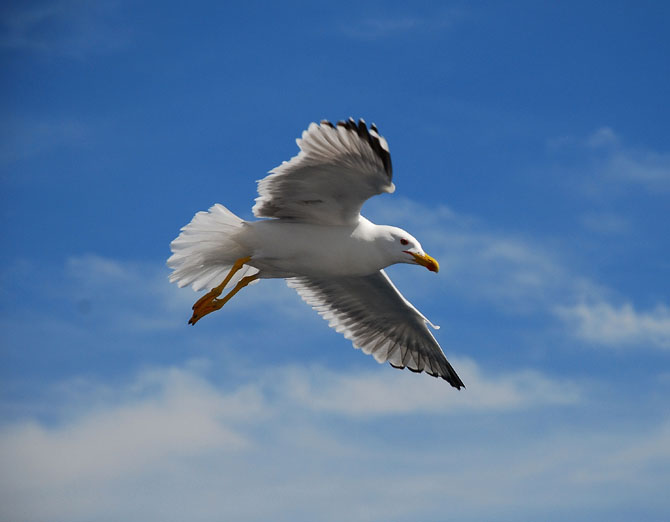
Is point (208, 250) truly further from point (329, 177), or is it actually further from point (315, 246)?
point (329, 177)

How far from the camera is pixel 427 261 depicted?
8.78 metres

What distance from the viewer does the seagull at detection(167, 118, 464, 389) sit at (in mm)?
7836

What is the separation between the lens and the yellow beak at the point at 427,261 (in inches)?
344

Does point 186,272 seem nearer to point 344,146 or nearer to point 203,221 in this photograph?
point 203,221

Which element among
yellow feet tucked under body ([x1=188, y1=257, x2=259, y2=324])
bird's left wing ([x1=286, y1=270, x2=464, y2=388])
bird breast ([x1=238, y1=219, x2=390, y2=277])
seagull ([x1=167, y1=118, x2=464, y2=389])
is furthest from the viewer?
bird's left wing ([x1=286, y1=270, x2=464, y2=388])

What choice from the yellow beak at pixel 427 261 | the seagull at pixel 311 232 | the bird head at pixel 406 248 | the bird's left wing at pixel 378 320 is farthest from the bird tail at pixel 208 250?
the yellow beak at pixel 427 261

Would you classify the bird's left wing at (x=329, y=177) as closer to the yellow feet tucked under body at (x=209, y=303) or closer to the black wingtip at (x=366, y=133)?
the black wingtip at (x=366, y=133)

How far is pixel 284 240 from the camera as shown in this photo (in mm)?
8703

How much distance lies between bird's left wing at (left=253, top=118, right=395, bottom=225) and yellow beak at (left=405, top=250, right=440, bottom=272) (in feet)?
2.27

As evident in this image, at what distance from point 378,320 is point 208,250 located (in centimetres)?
256

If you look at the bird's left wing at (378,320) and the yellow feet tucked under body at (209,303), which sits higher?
the bird's left wing at (378,320)

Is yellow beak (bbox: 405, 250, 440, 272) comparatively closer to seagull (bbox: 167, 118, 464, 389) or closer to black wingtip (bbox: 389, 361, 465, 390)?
seagull (bbox: 167, 118, 464, 389)

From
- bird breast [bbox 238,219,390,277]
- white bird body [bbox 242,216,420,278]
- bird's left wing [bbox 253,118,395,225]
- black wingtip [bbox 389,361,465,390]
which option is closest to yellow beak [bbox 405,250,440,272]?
white bird body [bbox 242,216,420,278]

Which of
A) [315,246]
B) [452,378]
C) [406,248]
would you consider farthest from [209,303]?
[452,378]
